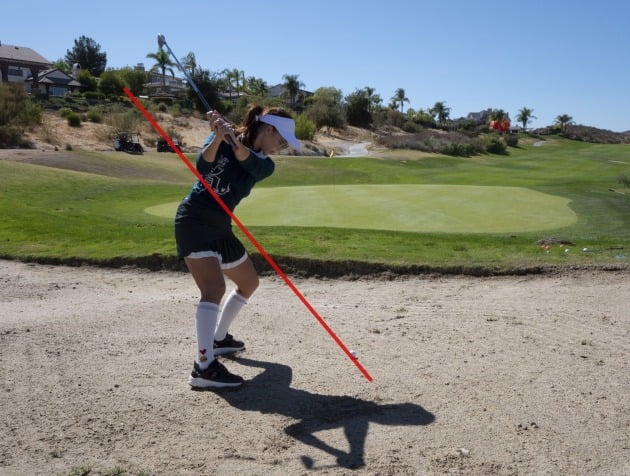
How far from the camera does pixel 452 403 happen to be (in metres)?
4.89

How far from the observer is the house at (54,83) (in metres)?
83.2

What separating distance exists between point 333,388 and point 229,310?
1.39m

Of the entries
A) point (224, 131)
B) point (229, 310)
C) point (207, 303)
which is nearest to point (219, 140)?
point (224, 131)

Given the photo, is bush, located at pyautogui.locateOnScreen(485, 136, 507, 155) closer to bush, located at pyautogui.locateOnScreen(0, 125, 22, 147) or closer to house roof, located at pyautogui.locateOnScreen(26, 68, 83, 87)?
bush, located at pyautogui.locateOnScreen(0, 125, 22, 147)

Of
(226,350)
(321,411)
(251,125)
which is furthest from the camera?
(226,350)

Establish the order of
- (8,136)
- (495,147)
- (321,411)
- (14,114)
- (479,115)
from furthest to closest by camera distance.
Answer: (479,115)
(495,147)
(14,114)
(8,136)
(321,411)

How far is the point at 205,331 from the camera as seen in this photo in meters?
5.26

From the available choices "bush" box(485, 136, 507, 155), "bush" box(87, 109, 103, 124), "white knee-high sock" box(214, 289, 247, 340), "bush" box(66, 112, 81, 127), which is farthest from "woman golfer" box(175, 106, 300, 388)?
"bush" box(485, 136, 507, 155)

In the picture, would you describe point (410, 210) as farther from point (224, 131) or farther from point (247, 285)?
point (224, 131)

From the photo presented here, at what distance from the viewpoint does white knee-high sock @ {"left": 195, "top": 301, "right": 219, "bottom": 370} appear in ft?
17.3

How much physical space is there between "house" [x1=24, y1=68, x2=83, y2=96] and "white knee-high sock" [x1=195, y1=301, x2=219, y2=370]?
86.9 meters

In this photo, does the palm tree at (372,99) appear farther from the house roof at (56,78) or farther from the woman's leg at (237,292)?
the woman's leg at (237,292)

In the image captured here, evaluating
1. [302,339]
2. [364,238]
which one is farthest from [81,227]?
[302,339]

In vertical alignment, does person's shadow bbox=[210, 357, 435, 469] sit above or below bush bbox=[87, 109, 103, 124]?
below
